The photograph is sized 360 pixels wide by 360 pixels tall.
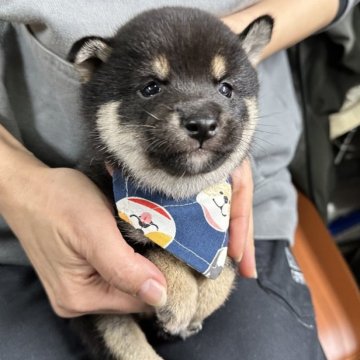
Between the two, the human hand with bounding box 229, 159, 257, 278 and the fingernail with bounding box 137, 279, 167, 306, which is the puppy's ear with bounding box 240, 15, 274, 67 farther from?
the fingernail with bounding box 137, 279, 167, 306

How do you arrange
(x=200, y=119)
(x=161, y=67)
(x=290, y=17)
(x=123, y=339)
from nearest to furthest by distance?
(x=200, y=119) < (x=161, y=67) < (x=123, y=339) < (x=290, y=17)

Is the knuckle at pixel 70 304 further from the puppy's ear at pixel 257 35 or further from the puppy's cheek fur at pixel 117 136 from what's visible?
the puppy's ear at pixel 257 35

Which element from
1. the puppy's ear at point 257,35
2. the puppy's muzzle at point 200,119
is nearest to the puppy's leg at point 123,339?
the puppy's muzzle at point 200,119

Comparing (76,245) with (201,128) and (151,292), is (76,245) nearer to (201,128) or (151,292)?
(151,292)

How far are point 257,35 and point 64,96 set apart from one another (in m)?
0.53

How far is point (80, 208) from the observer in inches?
44.6

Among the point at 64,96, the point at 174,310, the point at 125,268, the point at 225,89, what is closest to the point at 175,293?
the point at 174,310

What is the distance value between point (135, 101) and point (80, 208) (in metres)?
0.27

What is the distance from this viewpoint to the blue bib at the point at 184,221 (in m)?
1.16

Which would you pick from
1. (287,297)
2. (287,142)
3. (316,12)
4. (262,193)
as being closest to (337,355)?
(287,297)

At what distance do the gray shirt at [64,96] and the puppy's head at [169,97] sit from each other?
14cm

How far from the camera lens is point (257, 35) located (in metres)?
1.29

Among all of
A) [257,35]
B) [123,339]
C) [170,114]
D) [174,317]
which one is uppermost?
[257,35]

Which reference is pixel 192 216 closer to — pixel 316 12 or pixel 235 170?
pixel 235 170
